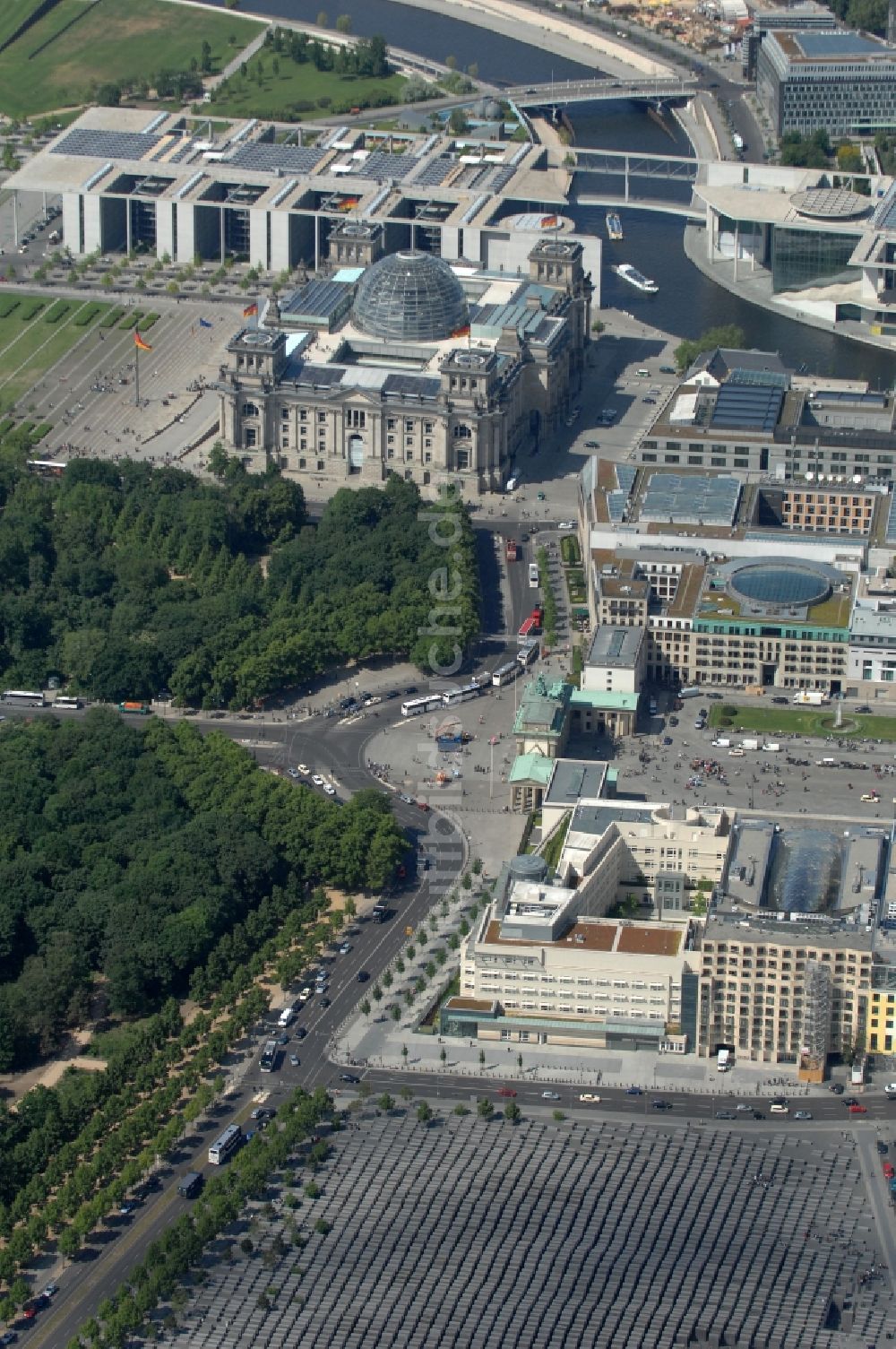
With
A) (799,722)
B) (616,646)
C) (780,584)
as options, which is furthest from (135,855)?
(780,584)

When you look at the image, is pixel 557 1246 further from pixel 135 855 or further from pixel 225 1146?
pixel 135 855

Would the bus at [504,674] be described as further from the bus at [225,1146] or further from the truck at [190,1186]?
the truck at [190,1186]

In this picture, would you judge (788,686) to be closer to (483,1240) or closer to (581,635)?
(581,635)

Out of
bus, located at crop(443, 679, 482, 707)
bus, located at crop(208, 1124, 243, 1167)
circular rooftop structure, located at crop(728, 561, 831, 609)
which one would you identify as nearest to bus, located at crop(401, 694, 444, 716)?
bus, located at crop(443, 679, 482, 707)

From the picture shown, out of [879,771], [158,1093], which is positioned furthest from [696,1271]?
[879,771]

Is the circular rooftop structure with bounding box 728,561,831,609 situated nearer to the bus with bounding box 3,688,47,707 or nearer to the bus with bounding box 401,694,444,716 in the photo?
the bus with bounding box 401,694,444,716

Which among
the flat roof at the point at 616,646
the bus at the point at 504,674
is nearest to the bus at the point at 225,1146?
the flat roof at the point at 616,646

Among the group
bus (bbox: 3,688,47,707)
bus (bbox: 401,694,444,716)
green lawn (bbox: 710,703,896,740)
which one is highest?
green lawn (bbox: 710,703,896,740)
